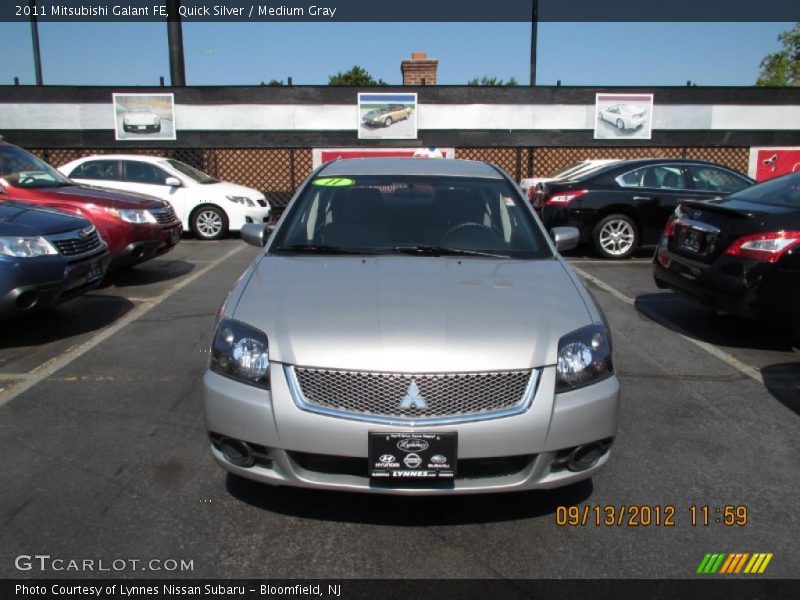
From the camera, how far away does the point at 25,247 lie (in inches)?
203

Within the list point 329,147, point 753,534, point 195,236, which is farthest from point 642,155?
point 753,534

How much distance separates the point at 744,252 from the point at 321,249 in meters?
3.48

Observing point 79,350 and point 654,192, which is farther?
point 654,192

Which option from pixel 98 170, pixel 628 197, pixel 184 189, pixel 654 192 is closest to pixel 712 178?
pixel 654 192

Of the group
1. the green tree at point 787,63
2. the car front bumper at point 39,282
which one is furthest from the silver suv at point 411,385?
the green tree at point 787,63

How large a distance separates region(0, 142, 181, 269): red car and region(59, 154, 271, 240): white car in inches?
132

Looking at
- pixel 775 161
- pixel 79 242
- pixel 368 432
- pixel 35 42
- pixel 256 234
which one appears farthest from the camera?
pixel 35 42

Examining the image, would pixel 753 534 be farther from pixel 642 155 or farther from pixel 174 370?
pixel 642 155

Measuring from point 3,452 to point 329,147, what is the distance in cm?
1454

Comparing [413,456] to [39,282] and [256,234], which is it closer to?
[256,234]

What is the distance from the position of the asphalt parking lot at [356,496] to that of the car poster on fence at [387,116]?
1342 cm

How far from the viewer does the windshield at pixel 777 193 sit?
5477mm

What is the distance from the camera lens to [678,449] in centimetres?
358

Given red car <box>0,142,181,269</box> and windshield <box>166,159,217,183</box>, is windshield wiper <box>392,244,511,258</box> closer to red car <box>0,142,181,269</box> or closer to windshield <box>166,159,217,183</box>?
red car <box>0,142,181,269</box>
